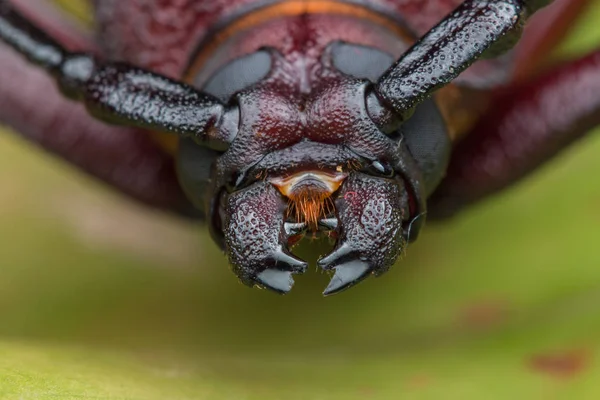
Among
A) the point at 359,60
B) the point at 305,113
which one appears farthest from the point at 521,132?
the point at 305,113

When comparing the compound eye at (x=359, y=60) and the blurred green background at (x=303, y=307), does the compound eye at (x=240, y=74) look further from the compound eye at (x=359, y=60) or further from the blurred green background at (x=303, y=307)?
the blurred green background at (x=303, y=307)

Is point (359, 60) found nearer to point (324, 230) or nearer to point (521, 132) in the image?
point (324, 230)

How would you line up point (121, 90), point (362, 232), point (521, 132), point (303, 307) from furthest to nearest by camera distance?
point (303, 307)
point (521, 132)
point (121, 90)
point (362, 232)

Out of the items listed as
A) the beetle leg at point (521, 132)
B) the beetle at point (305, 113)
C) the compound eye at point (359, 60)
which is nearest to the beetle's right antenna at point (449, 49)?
the beetle at point (305, 113)

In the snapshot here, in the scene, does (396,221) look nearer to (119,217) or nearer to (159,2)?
(159,2)

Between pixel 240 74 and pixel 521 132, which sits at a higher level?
pixel 521 132

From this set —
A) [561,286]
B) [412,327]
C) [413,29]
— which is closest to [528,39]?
[413,29]
